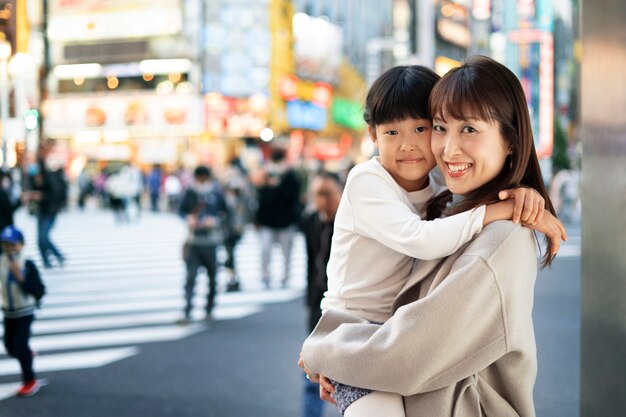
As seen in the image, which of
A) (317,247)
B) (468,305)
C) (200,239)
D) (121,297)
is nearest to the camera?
(468,305)

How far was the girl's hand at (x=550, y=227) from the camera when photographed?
2.01 metres

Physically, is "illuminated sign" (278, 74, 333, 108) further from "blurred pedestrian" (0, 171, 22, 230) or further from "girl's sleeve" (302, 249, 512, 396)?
"girl's sleeve" (302, 249, 512, 396)

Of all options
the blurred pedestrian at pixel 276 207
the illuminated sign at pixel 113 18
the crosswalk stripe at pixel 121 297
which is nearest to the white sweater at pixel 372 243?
the crosswalk stripe at pixel 121 297

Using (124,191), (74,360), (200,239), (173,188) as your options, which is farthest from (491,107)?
(173,188)

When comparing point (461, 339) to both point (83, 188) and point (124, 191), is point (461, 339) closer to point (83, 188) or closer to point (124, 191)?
point (124, 191)

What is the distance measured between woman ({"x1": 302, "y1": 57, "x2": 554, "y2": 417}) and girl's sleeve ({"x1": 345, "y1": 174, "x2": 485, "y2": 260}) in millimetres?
41

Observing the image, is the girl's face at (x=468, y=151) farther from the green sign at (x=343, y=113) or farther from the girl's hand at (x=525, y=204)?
the green sign at (x=343, y=113)

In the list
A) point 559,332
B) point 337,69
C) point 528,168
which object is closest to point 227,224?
point 559,332

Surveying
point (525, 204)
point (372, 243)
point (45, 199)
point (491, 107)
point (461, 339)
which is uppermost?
point (491, 107)

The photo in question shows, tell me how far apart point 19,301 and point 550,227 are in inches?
199

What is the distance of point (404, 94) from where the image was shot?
2162mm

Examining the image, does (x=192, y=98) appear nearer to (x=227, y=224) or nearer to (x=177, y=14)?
(x=177, y=14)

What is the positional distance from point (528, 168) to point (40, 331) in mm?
7621

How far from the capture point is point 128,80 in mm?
36906
